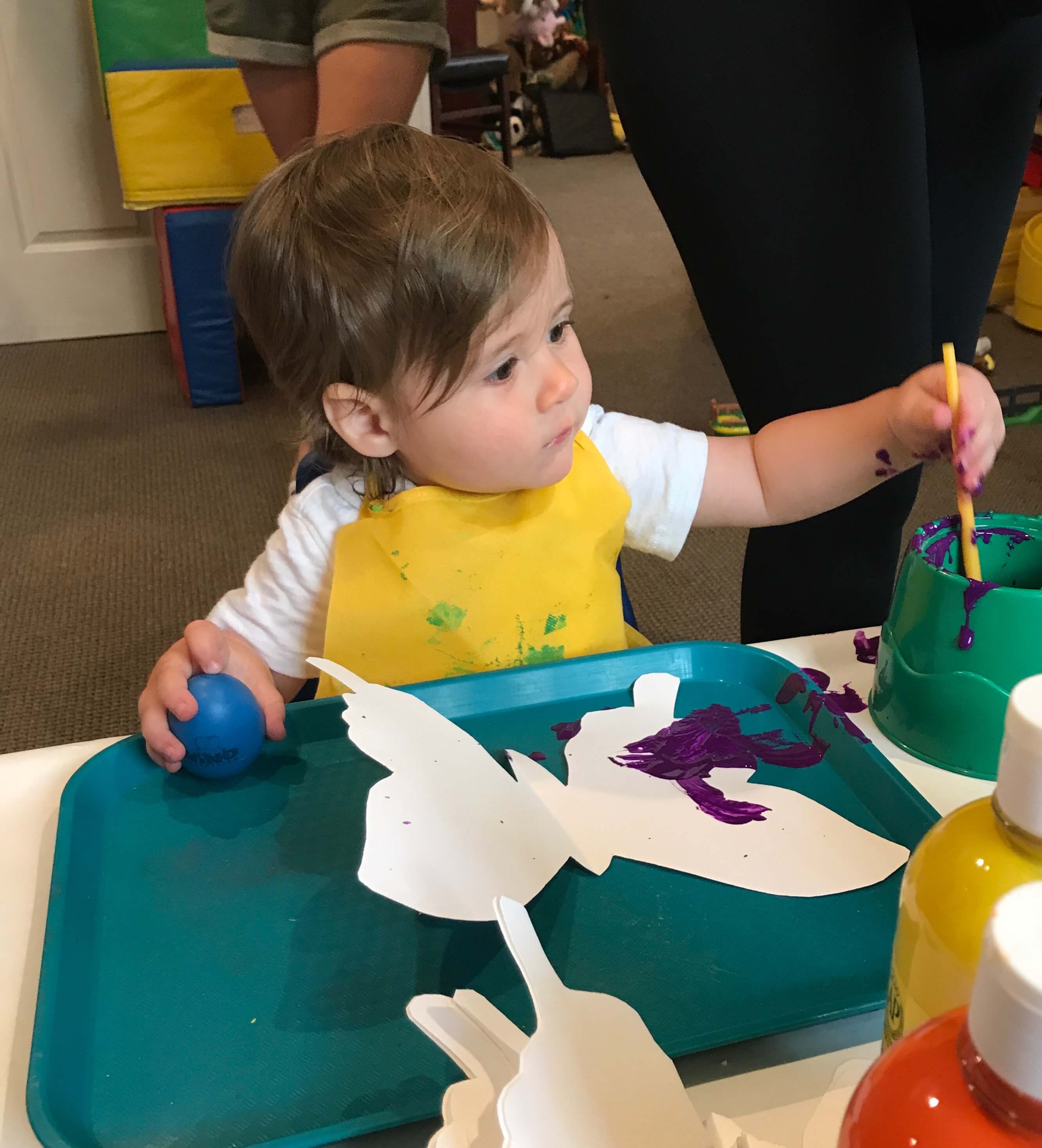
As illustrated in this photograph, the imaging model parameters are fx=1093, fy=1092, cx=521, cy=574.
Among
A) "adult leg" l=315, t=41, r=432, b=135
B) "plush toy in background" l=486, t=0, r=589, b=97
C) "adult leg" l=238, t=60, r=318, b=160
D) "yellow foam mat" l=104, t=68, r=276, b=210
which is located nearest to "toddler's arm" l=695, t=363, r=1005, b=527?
"adult leg" l=315, t=41, r=432, b=135

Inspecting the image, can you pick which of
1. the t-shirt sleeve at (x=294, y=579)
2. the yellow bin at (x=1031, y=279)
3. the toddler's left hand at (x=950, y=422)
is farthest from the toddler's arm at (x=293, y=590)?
the yellow bin at (x=1031, y=279)

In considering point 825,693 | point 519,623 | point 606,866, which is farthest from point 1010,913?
point 519,623

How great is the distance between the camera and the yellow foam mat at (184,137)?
80.6 inches

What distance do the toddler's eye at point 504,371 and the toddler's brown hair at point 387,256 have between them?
19 millimetres

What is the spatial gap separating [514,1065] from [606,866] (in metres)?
0.17

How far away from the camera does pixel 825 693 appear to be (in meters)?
0.63

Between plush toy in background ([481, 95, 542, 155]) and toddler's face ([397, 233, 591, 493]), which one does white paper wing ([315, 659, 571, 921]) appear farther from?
plush toy in background ([481, 95, 542, 155])

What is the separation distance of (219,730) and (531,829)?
18 centimetres

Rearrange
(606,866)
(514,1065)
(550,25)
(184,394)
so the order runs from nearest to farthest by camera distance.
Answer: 1. (514,1065)
2. (606,866)
3. (184,394)
4. (550,25)

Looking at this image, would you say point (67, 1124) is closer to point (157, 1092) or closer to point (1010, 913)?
point (157, 1092)

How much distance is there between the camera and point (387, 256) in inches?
24.9

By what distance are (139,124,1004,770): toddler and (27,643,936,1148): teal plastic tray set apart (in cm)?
5

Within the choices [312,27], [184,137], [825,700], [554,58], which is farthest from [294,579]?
[554,58]

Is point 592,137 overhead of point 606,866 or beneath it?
beneath
